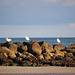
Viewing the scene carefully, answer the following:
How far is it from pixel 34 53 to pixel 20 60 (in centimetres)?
411

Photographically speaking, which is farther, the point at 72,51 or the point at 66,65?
the point at 72,51

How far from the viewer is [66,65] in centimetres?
1609

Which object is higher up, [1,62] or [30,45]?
[30,45]

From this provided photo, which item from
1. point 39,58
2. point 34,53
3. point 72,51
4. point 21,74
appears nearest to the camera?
point 21,74

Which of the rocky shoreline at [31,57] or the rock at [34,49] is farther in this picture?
the rock at [34,49]

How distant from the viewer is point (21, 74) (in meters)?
11.4

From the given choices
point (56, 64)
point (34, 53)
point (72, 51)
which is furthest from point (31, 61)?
point (72, 51)

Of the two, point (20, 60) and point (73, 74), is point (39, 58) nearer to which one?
point (20, 60)

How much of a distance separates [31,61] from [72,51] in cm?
826

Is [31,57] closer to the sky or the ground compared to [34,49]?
closer to the ground

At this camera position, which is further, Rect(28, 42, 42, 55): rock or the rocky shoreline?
Rect(28, 42, 42, 55): rock

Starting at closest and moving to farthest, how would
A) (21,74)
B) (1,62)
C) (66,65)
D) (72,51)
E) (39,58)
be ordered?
(21,74) → (66,65) → (1,62) → (39,58) → (72,51)

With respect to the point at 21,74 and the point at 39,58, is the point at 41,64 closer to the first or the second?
the point at 39,58

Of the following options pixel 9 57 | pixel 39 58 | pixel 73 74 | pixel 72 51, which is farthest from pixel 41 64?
pixel 72 51
